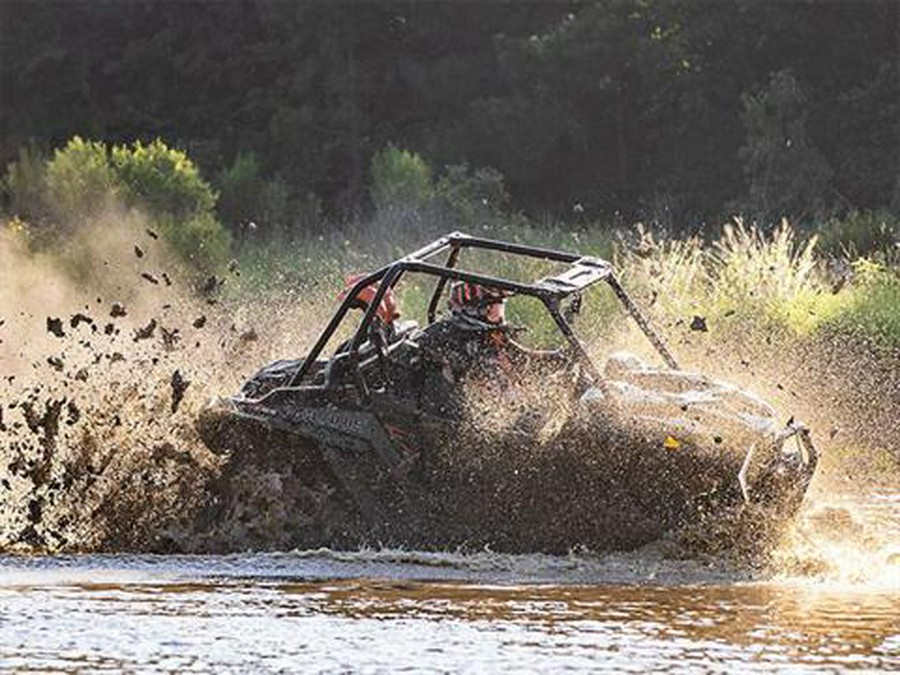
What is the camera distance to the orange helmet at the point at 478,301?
1446 centimetres

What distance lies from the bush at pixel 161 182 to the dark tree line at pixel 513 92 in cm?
1087

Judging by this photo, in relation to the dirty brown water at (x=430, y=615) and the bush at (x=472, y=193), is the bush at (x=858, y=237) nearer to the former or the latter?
the bush at (x=472, y=193)

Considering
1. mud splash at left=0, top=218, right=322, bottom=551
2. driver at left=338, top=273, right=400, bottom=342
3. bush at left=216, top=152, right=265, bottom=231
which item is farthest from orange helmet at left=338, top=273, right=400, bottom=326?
bush at left=216, top=152, right=265, bottom=231

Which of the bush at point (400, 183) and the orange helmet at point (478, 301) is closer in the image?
the orange helmet at point (478, 301)

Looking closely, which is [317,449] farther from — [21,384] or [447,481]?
[21,384]

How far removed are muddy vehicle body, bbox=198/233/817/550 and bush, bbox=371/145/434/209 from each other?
2394 cm

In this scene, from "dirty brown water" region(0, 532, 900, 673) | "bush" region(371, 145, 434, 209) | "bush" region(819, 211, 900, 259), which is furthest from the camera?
"bush" region(371, 145, 434, 209)

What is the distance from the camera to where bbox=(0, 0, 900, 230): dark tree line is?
44938 mm

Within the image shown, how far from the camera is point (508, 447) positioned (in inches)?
554

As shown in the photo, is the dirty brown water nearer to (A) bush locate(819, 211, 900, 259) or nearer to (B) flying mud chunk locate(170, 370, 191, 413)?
(B) flying mud chunk locate(170, 370, 191, 413)

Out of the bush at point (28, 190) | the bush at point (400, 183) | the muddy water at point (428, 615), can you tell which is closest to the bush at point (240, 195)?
the bush at point (400, 183)

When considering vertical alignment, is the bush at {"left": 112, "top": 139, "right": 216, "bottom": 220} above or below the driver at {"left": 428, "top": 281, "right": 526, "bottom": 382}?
above

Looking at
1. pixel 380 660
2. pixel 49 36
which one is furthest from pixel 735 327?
pixel 49 36

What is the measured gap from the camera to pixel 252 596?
13156 mm
